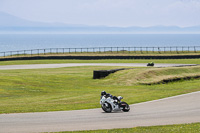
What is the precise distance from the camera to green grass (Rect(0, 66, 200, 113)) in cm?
2170

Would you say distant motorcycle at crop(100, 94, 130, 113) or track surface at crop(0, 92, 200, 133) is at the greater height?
distant motorcycle at crop(100, 94, 130, 113)

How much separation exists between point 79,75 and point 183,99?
2064cm

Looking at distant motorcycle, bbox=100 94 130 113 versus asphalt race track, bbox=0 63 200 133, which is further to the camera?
distant motorcycle, bbox=100 94 130 113

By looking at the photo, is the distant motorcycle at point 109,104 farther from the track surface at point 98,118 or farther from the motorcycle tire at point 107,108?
the track surface at point 98,118

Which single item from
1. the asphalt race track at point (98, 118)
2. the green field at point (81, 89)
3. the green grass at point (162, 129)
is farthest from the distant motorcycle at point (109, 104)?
the green grass at point (162, 129)

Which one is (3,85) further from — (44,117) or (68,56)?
(68,56)

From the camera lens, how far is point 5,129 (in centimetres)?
1511

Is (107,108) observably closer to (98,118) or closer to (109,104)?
(109,104)

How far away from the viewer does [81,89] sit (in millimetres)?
31797

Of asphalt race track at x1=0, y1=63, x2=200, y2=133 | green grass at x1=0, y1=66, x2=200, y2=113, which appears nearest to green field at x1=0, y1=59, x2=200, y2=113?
green grass at x1=0, y1=66, x2=200, y2=113

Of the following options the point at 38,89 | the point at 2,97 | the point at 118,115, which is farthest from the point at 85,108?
the point at 38,89

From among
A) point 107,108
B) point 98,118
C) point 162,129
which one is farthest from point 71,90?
point 162,129

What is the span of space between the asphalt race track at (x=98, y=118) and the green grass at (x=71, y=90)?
5.66 ft

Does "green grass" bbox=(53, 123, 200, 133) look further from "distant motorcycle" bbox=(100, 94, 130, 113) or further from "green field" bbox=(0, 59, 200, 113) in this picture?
"green field" bbox=(0, 59, 200, 113)
